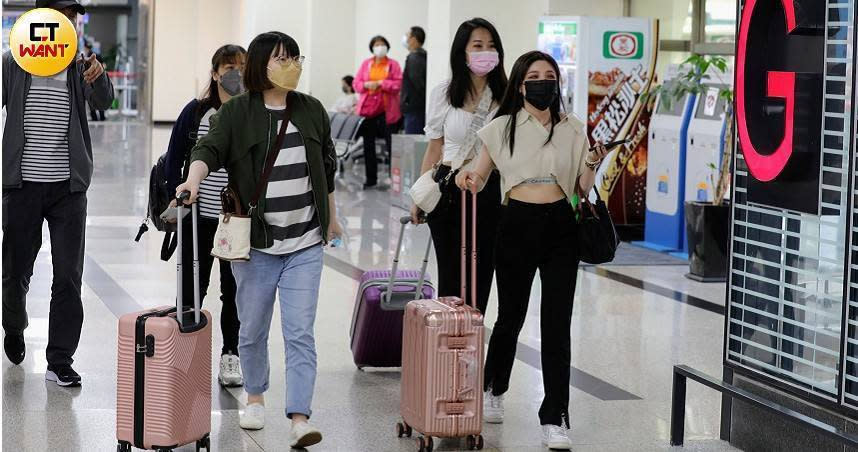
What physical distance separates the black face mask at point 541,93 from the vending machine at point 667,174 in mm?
5280

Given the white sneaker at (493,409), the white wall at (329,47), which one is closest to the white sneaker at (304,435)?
the white sneaker at (493,409)

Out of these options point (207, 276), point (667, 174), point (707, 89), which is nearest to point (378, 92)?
point (667, 174)

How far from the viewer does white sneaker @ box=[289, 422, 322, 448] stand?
14.6 feet

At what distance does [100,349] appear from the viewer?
6055 mm

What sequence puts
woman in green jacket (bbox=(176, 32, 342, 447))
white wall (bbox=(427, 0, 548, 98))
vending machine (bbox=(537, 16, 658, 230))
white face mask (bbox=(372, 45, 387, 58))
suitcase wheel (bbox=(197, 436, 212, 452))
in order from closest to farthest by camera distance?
1. suitcase wheel (bbox=(197, 436, 212, 452))
2. woman in green jacket (bbox=(176, 32, 342, 447))
3. vending machine (bbox=(537, 16, 658, 230))
4. white wall (bbox=(427, 0, 548, 98))
5. white face mask (bbox=(372, 45, 387, 58))

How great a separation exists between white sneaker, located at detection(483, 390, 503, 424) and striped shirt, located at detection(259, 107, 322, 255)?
1.01 metres

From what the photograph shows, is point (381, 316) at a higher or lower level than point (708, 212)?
lower

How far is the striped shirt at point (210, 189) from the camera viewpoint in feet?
16.7

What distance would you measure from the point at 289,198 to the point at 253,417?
0.85m

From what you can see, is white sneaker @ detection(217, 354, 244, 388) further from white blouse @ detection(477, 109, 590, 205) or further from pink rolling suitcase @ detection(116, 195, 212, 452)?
white blouse @ detection(477, 109, 590, 205)

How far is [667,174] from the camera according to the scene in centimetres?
1005

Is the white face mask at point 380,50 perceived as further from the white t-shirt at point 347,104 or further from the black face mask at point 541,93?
the black face mask at point 541,93

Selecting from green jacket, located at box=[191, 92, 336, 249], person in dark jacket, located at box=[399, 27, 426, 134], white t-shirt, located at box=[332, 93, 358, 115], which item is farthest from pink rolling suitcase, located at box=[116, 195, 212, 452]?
white t-shirt, located at box=[332, 93, 358, 115]

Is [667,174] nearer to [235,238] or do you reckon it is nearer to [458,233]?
[458,233]
